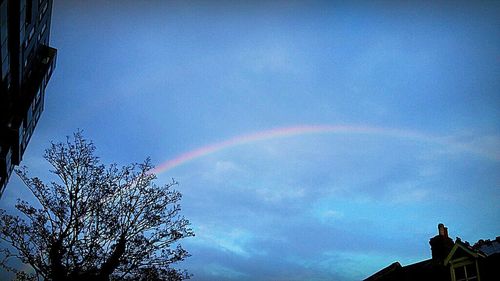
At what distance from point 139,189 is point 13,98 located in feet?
117

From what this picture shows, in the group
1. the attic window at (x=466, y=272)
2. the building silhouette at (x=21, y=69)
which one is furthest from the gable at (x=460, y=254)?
the building silhouette at (x=21, y=69)

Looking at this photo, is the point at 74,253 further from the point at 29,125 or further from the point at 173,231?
the point at 29,125

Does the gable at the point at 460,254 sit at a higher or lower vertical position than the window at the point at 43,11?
lower

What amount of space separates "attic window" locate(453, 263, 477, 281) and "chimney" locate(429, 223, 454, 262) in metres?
1.12

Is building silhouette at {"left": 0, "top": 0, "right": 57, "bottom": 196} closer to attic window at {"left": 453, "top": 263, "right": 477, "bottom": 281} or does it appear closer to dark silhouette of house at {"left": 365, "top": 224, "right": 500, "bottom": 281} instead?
dark silhouette of house at {"left": 365, "top": 224, "right": 500, "bottom": 281}

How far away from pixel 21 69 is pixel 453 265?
2130 inches

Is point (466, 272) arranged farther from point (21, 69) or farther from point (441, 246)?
point (21, 69)

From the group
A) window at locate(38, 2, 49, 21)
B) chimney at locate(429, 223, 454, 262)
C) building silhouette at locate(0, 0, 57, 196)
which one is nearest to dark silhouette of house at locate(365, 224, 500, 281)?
chimney at locate(429, 223, 454, 262)

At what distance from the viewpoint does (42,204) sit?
75.2 feet

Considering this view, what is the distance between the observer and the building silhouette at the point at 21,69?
39.2 meters

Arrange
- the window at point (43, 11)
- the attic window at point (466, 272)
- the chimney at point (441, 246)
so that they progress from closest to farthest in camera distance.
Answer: the attic window at point (466, 272) < the chimney at point (441, 246) < the window at point (43, 11)

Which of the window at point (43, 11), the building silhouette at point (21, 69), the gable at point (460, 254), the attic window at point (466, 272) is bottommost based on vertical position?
the attic window at point (466, 272)

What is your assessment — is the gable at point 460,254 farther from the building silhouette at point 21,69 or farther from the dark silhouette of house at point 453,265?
the building silhouette at point 21,69

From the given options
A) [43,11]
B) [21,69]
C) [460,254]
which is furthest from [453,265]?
[43,11]
